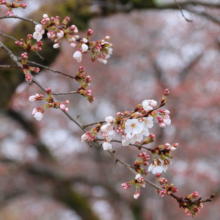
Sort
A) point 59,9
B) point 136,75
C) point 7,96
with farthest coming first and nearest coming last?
1. point 136,75
2. point 59,9
3. point 7,96

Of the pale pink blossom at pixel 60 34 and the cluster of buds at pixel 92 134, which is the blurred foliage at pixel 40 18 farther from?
the cluster of buds at pixel 92 134

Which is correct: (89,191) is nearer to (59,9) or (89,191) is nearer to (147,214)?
(147,214)

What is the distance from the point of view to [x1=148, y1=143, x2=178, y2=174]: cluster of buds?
0.98m

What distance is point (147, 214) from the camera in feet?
23.1

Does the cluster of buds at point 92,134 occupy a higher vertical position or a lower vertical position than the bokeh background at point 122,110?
higher

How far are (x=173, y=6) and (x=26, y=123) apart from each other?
4.10 m

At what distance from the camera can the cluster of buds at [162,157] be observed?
98 centimetres

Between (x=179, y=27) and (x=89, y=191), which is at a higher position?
(x=179, y=27)

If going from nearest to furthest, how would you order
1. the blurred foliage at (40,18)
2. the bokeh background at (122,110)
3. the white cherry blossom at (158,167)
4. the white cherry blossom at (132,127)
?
the white cherry blossom at (132,127) < the white cherry blossom at (158,167) < the blurred foliage at (40,18) < the bokeh background at (122,110)

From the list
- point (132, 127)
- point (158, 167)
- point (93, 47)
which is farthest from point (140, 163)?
point (93, 47)

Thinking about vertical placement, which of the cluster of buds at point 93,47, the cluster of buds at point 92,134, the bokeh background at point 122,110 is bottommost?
the bokeh background at point 122,110

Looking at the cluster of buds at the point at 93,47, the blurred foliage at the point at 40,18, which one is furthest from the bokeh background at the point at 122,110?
the cluster of buds at the point at 93,47

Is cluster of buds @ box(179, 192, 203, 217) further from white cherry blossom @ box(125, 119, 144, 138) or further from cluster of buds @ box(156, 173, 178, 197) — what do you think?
white cherry blossom @ box(125, 119, 144, 138)

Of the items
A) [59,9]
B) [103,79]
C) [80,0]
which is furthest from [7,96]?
[103,79]
